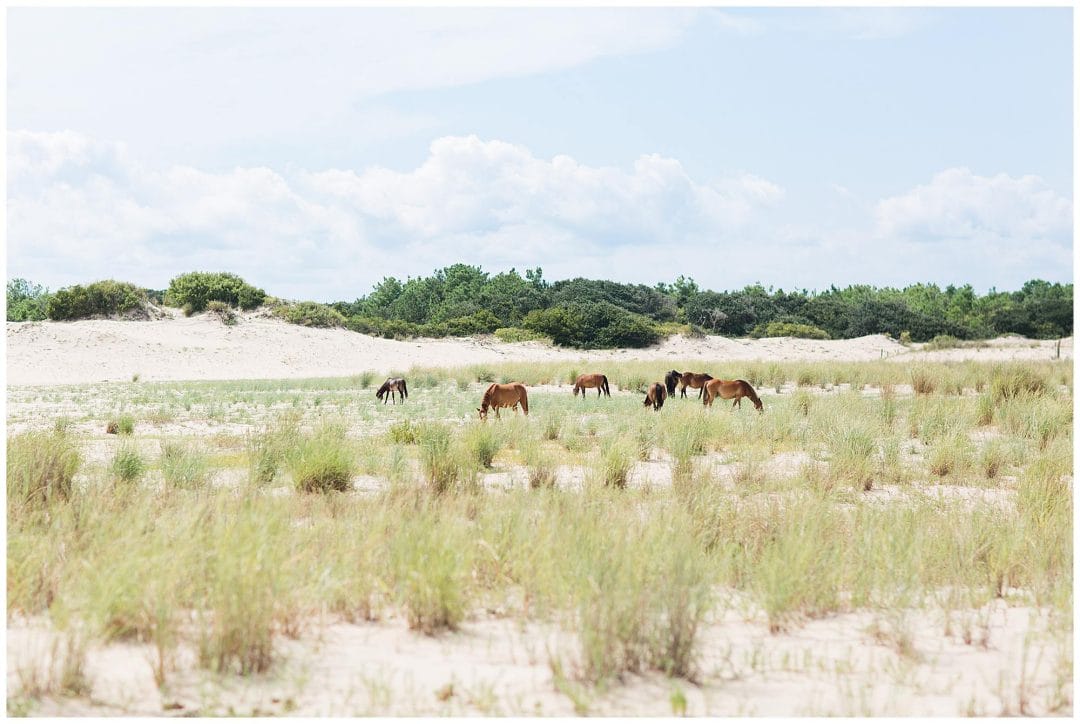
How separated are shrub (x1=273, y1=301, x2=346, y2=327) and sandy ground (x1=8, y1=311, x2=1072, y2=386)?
1.17 meters

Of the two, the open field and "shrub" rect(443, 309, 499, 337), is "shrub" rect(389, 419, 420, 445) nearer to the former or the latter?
the open field

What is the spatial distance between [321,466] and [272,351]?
39863 mm

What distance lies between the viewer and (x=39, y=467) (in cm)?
830

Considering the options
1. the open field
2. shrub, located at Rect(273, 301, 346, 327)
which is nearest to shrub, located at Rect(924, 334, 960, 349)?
shrub, located at Rect(273, 301, 346, 327)

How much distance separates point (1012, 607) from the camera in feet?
19.4

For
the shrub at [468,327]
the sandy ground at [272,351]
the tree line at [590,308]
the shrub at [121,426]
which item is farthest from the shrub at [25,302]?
the shrub at [121,426]

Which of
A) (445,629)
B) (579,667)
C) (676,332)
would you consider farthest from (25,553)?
(676,332)

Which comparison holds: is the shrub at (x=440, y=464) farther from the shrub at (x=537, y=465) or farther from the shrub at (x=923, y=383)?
the shrub at (x=923, y=383)

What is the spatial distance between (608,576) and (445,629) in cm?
96

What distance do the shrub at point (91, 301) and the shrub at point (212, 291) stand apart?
3948 millimetres

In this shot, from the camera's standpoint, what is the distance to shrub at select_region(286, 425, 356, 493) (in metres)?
9.28

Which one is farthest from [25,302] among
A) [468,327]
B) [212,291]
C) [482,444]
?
[482,444]

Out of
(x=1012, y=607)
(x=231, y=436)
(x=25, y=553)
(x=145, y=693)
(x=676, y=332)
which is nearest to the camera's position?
(x=145, y=693)

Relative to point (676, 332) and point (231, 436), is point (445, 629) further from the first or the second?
point (676, 332)
